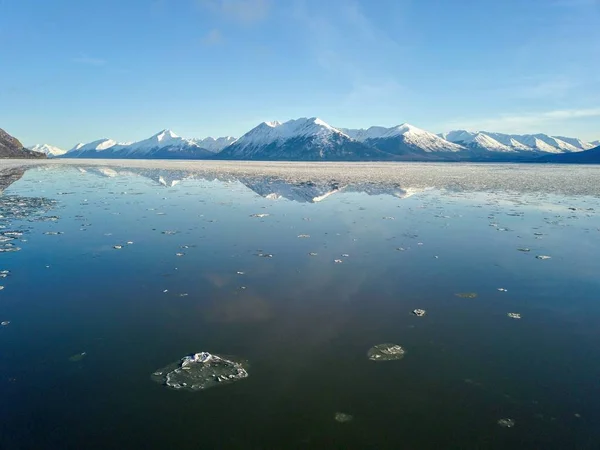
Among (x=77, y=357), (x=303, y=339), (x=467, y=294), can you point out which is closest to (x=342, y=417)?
(x=303, y=339)

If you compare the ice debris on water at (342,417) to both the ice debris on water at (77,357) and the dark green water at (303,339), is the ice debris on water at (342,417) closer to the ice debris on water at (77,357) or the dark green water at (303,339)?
the dark green water at (303,339)

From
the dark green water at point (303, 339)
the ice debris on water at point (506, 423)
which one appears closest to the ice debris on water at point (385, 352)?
the dark green water at point (303, 339)

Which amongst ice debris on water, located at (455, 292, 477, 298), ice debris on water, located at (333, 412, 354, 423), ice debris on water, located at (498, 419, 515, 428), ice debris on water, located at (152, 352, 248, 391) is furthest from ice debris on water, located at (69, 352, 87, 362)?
ice debris on water, located at (455, 292, 477, 298)

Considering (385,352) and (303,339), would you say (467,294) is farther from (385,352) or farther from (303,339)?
(303,339)

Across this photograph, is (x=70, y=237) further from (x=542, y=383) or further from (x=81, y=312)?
(x=542, y=383)

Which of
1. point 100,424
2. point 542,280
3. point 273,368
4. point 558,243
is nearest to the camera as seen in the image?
point 100,424

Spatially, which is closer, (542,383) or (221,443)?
(221,443)

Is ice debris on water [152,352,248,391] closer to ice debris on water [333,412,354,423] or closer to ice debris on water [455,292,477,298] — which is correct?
ice debris on water [333,412,354,423]

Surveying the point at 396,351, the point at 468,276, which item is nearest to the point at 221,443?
the point at 396,351

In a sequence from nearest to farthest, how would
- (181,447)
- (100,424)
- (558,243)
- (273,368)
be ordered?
1. (181,447)
2. (100,424)
3. (273,368)
4. (558,243)
